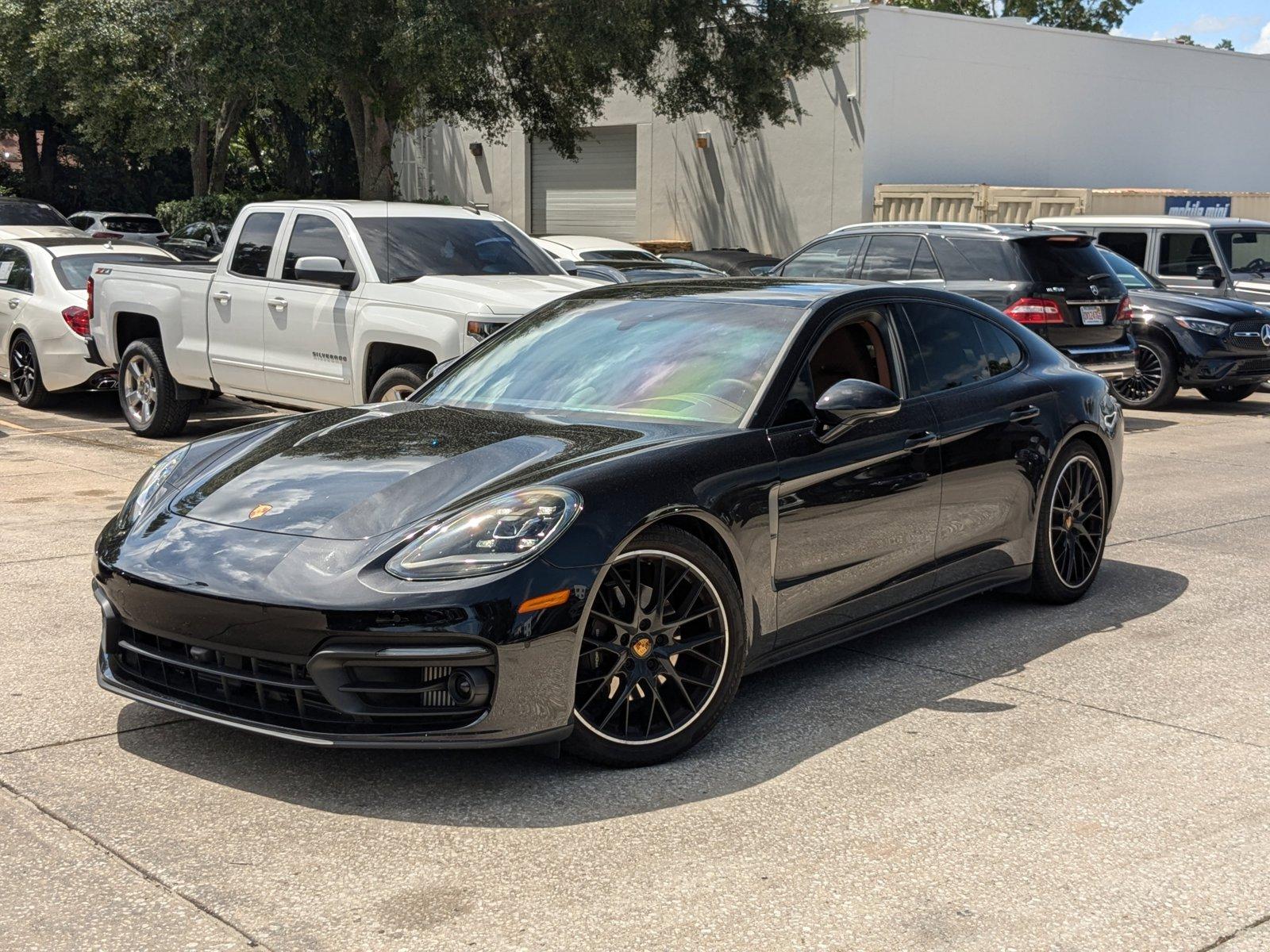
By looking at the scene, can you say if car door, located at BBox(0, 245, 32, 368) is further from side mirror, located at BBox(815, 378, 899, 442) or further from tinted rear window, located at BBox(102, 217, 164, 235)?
tinted rear window, located at BBox(102, 217, 164, 235)

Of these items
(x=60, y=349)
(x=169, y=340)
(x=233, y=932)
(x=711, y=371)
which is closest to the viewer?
(x=233, y=932)

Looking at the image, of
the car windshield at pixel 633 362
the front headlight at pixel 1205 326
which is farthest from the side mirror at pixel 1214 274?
the car windshield at pixel 633 362

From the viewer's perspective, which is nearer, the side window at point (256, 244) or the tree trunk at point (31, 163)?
the side window at point (256, 244)

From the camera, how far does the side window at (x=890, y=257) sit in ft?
45.1

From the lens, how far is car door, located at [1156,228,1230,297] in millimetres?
16641

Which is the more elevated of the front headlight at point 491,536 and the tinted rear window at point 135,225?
the tinted rear window at point 135,225

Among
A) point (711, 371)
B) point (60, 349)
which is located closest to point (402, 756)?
point (711, 371)

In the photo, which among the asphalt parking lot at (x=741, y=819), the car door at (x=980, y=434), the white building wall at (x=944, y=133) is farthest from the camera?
the white building wall at (x=944, y=133)

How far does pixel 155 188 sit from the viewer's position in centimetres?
4706

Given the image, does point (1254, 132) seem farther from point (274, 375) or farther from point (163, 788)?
point (163, 788)

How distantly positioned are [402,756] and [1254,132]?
1384 inches

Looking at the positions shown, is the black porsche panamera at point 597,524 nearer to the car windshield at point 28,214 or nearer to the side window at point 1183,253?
the side window at point 1183,253

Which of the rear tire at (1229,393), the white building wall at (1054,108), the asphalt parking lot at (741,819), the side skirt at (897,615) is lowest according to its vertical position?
the rear tire at (1229,393)

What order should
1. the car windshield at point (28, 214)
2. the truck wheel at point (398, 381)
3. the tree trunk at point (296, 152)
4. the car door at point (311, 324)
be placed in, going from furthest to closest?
1. the tree trunk at point (296, 152)
2. the car windshield at point (28, 214)
3. the car door at point (311, 324)
4. the truck wheel at point (398, 381)
